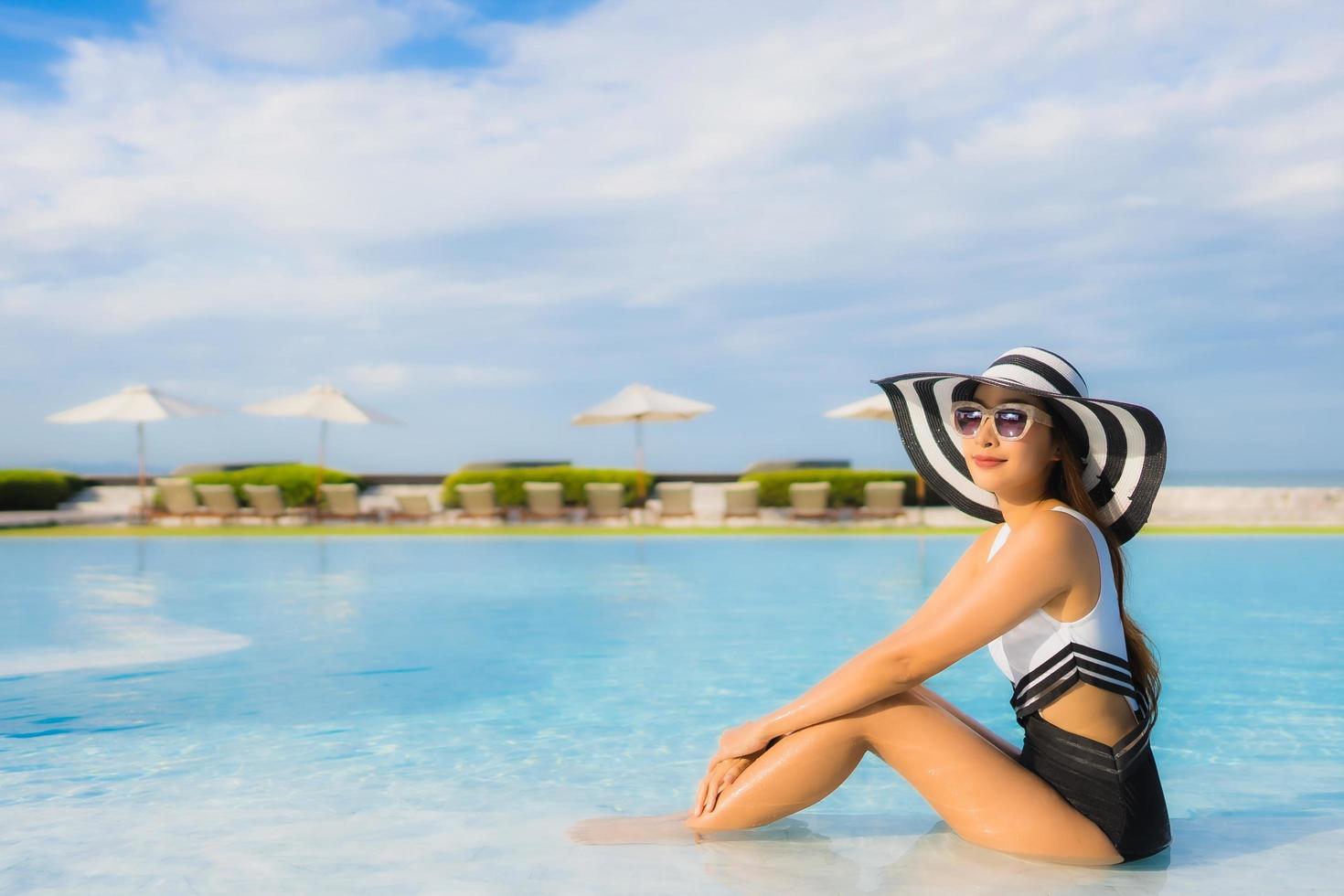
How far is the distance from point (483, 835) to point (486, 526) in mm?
16247

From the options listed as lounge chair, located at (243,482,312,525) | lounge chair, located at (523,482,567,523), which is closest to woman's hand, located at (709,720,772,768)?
lounge chair, located at (523,482,567,523)

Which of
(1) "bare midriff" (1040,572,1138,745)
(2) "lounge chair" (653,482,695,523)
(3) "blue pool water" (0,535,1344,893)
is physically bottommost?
(3) "blue pool water" (0,535,1344,893)

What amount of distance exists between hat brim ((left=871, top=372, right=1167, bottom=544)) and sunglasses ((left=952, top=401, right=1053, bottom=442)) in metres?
0.05

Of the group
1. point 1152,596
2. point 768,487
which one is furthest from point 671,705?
point 768,487

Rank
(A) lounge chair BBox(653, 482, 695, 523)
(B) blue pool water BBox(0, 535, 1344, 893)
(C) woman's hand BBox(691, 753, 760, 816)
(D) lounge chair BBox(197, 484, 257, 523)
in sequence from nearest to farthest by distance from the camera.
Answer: (C) woman's hand BBox(691, 753, 760, 816), (B) blue pool water BBox(0, 535, 1344, 893), (A) lounge chair BBox(653, 482, 695, 523), (D) lounge chair BBox(197, 484, 257, 523)

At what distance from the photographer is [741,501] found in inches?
803

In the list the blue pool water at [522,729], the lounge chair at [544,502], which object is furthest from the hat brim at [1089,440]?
the lounge chair at [544,502]

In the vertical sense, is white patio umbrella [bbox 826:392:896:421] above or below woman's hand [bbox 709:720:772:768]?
above

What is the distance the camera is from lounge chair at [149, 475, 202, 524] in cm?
2102

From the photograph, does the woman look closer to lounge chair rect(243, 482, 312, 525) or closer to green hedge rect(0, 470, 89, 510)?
lounge chair rect(243, 482, 312, 525)

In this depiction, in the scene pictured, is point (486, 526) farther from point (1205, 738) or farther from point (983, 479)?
point (983, 479)

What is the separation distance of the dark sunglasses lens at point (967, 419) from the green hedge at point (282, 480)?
68.2ft

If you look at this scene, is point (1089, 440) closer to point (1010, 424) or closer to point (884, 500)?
point (1010, 424)

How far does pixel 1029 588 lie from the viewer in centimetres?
248
